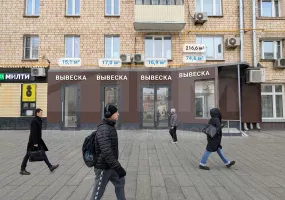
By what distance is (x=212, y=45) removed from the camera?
15.2 m

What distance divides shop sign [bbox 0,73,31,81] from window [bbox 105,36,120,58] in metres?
5.17

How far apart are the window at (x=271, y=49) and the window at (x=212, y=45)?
2777 mm

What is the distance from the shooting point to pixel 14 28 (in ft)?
48.9

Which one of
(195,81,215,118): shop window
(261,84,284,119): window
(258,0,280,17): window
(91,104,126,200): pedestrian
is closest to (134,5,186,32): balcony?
(195,81,215,118): shop window

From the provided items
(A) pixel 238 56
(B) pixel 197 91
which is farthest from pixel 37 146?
(A) pixel 238 56

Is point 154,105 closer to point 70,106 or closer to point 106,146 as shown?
point 70,106

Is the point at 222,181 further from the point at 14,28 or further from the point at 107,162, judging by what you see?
the point at 14,28

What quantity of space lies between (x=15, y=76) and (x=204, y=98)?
11.7 meters

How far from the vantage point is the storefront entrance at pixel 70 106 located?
14.7 metres

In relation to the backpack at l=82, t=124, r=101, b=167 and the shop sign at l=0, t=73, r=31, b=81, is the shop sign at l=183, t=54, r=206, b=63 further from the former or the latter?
the backpack at l=82, t=124, r=101, b=167

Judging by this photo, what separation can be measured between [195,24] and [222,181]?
12.0 metres

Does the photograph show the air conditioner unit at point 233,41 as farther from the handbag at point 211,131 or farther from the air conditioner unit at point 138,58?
the handbag at point 211,131

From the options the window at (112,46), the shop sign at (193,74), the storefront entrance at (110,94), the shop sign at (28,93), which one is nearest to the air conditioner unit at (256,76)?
the shop sign at (193,74)

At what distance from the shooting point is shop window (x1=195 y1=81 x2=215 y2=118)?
13.8 metres
